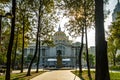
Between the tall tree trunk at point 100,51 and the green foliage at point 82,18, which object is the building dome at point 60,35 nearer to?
the green foliage at point 82,18

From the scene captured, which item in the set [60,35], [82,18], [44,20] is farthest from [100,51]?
[60,35]

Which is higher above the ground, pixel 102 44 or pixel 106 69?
pixel 102 44

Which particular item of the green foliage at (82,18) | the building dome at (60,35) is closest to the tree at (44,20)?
the green foliage at (82,18)

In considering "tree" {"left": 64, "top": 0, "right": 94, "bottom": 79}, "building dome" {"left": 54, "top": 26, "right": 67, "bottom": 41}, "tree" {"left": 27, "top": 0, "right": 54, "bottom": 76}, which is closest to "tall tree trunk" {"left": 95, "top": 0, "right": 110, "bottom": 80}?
"tree" {"left": 64, "top": 0, "right": 94, "bottom": 79}

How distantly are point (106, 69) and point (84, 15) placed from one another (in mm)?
23014

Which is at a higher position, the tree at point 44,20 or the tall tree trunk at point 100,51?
the tree at point 44,20

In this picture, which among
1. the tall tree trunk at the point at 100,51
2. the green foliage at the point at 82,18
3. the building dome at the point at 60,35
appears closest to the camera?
the tall tree trunk at the point at 100,51

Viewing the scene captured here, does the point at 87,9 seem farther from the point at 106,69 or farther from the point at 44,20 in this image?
the point at 106,69

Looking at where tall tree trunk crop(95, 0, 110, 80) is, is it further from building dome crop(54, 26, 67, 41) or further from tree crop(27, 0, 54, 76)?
building dome crop(54, 26, 67, 41)

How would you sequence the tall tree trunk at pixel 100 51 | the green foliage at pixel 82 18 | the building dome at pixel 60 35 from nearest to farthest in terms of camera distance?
the tall tree trunk at pixel 100 51 → the green foliage at pixel 82 18 → the building dome at pixel 60 35

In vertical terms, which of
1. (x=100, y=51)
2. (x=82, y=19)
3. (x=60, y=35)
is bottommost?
(x=100, y=51)

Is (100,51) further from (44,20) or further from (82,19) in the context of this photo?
(44,20)

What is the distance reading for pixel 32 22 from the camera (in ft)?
129

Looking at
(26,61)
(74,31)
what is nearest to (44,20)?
(74,31)
